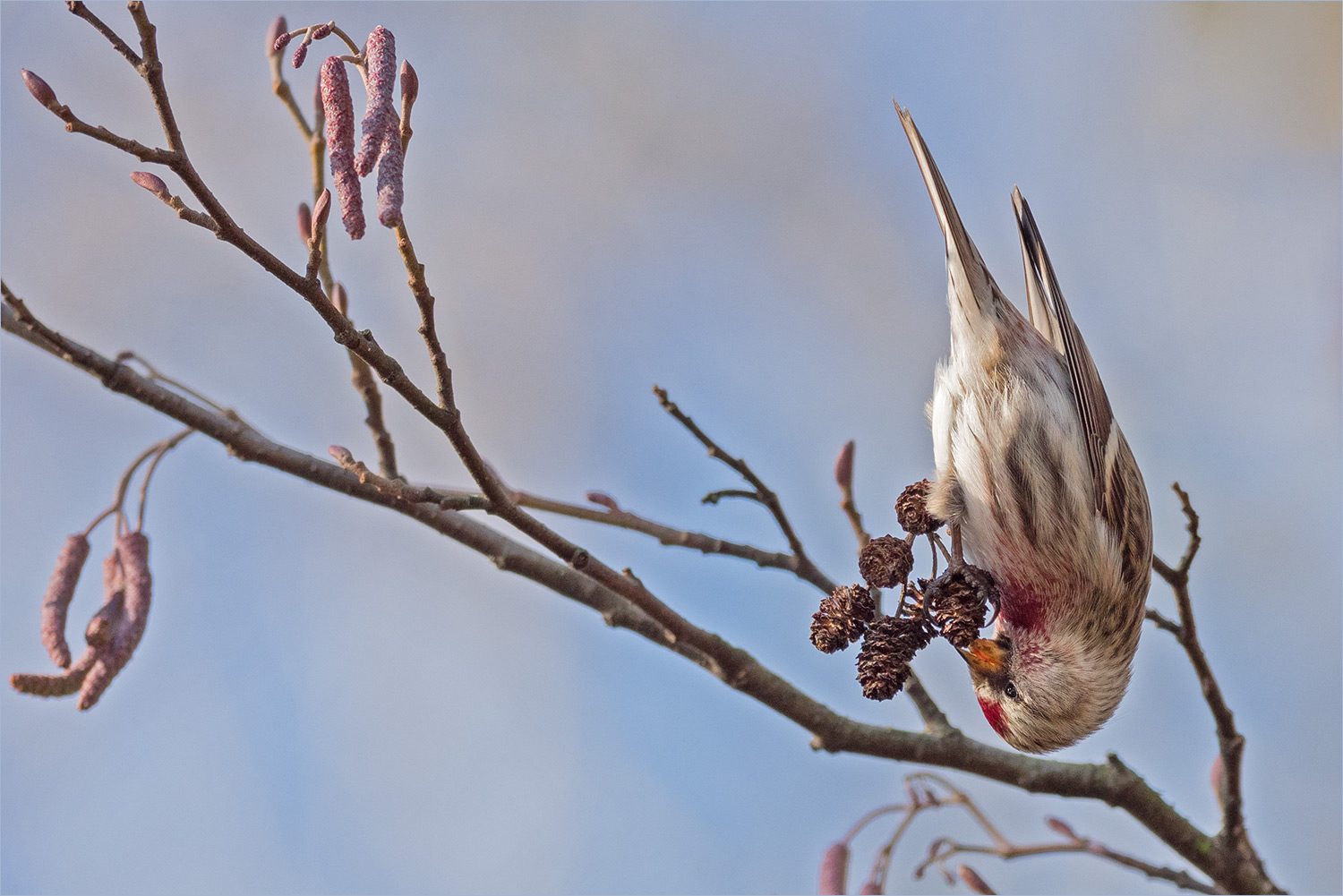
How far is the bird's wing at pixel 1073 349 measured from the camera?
2.93 metres

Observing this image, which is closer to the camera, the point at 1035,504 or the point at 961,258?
the point at 1035,504

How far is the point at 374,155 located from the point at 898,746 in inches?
61.8

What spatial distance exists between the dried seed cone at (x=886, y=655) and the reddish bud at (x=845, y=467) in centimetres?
50

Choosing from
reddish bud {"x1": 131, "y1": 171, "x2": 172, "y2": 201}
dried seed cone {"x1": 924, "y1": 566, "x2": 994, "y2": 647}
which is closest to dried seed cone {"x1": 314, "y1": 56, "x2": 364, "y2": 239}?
reddish bud {"x1": 131, "y1": 171, "x2": 172, "y2": 201}

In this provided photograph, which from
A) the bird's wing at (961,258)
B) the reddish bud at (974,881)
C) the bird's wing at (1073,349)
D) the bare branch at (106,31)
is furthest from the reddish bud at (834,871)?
the bare branch at (106,31)

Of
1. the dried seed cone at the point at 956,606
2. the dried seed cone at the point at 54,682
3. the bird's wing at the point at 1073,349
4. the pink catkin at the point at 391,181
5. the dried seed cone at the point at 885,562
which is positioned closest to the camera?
the pink catkin at the point at 391,181

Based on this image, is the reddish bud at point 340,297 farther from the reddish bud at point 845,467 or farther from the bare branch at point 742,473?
the reddish bud at point 845,467

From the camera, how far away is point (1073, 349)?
301cm

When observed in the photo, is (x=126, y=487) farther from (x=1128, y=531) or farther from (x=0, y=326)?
(x=1128, y=531)

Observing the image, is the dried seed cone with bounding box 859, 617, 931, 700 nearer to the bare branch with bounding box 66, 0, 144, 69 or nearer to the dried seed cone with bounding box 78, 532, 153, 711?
the dried seed cone with bounding box 78, 532, 153, 711

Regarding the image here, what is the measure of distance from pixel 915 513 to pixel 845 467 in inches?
7.4

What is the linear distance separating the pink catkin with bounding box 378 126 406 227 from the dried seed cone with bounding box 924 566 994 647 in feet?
4.05

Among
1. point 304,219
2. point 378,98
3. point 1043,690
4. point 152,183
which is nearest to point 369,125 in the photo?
point 378,98

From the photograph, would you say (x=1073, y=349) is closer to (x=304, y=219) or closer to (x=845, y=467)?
(x=845, y=467)
